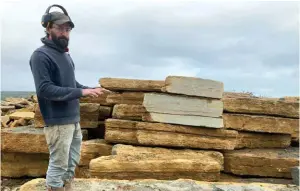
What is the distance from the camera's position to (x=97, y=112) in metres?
6.54

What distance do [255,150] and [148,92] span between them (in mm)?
1996

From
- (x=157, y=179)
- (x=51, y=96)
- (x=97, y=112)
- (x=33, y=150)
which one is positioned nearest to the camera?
(x=51, y=96)

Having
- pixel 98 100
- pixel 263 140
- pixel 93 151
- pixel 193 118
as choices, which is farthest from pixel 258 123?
pixel 98 100

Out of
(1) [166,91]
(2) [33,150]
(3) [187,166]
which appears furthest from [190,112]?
(2) [33,150]

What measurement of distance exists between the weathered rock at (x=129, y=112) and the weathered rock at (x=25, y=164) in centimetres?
154

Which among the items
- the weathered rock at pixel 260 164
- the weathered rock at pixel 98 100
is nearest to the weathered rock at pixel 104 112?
the weathered rock at pixel 98 100

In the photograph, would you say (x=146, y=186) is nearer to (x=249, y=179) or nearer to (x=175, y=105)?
(x=175, y=105)

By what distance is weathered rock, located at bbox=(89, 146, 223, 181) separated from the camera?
194 inches

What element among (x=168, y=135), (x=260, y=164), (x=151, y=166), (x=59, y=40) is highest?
(x=59, y=40)

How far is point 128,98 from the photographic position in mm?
6207

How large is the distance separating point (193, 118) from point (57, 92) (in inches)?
111

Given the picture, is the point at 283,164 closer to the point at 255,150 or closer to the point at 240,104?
the point at 255,150

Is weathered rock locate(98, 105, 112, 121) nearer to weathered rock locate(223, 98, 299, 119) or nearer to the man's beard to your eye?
weathered rock locate(223, 98, 299, 119)

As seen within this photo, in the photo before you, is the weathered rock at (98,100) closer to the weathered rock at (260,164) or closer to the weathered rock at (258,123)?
the weathered rock at (258,123)
